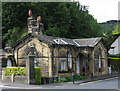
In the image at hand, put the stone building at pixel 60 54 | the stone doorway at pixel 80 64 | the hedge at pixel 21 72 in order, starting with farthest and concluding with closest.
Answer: the stone doorway at pixel 80 64 < the stone building at pixel 60 54 < the hedge at pixel 21 72

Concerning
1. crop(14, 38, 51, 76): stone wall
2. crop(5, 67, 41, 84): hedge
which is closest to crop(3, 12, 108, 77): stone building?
crop(14, 38, 51, 76): stone wall

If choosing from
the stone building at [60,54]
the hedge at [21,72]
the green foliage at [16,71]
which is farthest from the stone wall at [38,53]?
the green foliage at [16,71]

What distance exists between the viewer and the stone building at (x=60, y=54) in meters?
25.0

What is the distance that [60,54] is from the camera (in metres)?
25.6

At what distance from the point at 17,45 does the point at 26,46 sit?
5.09 ft

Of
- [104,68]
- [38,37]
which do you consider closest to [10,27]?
[38,37]

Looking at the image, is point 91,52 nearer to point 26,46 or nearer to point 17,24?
point 26,46

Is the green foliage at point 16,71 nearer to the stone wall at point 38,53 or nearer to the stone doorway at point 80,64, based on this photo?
the stone wall at point 38,53

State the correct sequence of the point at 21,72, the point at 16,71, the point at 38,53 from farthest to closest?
1. the point at 38,53
2. the point at 16,71
3. the point at 21,72

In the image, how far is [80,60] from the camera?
97.8ft

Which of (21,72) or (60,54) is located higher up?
(60,54)

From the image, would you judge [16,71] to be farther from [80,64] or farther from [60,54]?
[80,64]

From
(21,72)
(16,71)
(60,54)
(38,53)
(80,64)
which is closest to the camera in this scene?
(21,72)

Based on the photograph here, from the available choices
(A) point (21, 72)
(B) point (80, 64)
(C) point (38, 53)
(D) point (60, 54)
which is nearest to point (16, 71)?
(A) point (21, 72)
